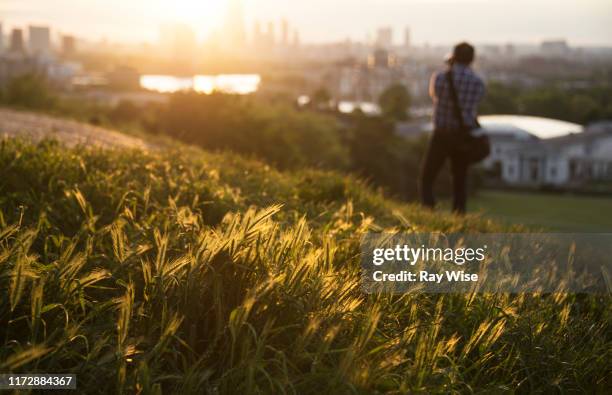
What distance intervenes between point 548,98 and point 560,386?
11769cm

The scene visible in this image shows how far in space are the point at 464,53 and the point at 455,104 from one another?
49 centimetres

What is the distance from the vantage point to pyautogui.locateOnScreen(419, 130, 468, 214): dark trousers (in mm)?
7948

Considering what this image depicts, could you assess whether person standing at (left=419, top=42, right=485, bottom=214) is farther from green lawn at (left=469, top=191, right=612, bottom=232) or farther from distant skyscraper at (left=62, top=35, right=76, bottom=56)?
distant skyscraper at (left=62, top=35, right=76, bottom=56)

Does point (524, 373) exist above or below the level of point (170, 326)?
below

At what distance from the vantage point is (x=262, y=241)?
3.75 m

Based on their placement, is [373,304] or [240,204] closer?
[373,304]

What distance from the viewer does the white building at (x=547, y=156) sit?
76.2m

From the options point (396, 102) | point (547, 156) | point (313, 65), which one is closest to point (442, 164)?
point (547, 156)

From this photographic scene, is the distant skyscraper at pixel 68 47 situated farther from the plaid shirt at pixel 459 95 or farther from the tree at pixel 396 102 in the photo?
the plaid shirt at pixel 459 95

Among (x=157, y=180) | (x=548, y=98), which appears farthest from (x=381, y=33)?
(x=157, y=180)

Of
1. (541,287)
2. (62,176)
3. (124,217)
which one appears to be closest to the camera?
(541,287)

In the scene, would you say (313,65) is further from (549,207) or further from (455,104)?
(455,104)

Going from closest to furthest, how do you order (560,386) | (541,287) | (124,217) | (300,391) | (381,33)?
1. (300,391)
2. (560,386)
3. (541,287)
4. (124,217)
5. (381,33)

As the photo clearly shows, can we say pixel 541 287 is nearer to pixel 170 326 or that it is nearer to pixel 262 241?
pixel 262 241
